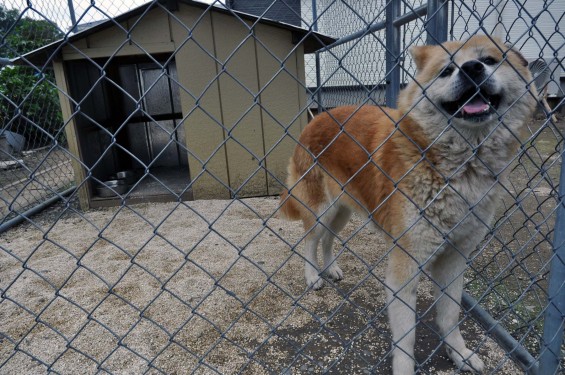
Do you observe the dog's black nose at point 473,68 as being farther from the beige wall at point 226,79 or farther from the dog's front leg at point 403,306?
the beige wall at point 226,79

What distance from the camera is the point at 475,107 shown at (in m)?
1.53

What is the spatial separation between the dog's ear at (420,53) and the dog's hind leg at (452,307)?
3.18 ft

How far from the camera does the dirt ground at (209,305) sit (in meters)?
1.78

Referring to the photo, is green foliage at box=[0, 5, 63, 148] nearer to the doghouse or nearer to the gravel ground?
the doghouse

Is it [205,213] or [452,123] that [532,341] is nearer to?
[452,123]

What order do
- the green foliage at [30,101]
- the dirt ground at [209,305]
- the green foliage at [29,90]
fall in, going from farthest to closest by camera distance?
the green foliage at [30,101], the green foliage at [29,90], the dirt ground at [209,305]

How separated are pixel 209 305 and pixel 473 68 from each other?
2079 millimetres

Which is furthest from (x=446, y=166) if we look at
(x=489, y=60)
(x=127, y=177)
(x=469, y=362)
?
(x=127, y=177)

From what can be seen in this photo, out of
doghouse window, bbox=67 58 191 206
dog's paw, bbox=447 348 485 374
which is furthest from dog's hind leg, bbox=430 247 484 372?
doghouse window, bbox=67 58 191 206

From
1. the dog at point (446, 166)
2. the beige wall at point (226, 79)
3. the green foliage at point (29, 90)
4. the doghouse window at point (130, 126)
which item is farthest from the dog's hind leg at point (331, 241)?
the green foliage at point (29, 90)

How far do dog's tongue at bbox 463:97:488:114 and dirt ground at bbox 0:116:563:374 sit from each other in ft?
1.52

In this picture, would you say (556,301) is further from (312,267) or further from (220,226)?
(220,226)

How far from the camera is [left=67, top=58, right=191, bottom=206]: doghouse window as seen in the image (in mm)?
4715

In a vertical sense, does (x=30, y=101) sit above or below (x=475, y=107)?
below
